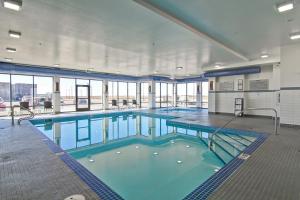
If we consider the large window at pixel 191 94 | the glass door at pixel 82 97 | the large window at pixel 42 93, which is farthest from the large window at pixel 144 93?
the large window at pixel 42 93

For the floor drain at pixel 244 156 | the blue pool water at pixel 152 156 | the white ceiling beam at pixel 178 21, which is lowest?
the blue pool water at pixel 152 156

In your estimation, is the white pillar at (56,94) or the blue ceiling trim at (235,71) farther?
the white pillar at (56,94)

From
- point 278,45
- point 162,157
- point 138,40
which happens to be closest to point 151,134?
point 162,157

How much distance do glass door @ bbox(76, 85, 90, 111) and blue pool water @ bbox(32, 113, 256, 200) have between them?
5691mm

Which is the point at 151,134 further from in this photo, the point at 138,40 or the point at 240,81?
the point at 240,81

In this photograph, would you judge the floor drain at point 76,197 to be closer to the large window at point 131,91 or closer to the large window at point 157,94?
the large window at point 157,94

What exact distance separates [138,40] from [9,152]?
404 cm

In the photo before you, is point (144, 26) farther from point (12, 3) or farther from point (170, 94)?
point (170, 94)

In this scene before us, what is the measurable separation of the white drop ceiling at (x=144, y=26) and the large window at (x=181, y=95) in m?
10.3

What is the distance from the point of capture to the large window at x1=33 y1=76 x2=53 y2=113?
10.4 m

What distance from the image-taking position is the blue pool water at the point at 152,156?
9.09 ft

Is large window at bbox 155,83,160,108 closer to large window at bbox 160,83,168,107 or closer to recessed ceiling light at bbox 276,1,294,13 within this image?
large window at bbox 160,83,168,107

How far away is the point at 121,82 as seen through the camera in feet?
47.9

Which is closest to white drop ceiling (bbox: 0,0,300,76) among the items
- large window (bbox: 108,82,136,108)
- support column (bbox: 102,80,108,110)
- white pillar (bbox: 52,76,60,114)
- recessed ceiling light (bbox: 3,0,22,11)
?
recessed ceiling light (bbox: 3,0,22,11)
